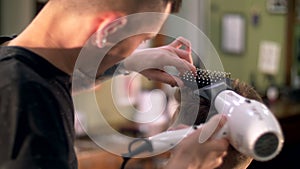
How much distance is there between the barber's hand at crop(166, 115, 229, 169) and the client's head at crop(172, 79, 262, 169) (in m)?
0.02

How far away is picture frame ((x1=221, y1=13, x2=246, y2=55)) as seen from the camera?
295 cm

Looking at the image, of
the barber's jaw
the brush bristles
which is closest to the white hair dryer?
the brush bristles

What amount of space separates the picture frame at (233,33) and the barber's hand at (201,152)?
2.30 metres

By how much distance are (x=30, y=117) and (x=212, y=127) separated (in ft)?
0.83

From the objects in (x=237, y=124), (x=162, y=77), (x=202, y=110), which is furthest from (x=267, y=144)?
(x=162, y=77)

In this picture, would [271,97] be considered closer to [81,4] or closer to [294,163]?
[294,163]

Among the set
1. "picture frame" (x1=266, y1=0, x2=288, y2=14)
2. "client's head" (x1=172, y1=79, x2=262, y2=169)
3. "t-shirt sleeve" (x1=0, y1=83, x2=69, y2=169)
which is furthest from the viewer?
"picture frame" (x1=266, y1=0, x2=288, y2=14)

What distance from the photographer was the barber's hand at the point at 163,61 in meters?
0.79

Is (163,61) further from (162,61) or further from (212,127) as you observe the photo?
(212,127)

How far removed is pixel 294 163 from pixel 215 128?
1964mm

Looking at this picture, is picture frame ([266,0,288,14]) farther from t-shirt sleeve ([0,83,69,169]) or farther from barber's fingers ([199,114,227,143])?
t-shirt sleeve ([0,83,69,169])

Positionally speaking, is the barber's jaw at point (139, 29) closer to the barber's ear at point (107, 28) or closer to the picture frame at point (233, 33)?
the barber's ear at point (107, 28)

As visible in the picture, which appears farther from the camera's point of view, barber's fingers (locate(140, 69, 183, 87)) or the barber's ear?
barber's fingers (locate(140, 69, 183, 87))

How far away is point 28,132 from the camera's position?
0.60m
